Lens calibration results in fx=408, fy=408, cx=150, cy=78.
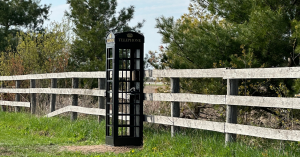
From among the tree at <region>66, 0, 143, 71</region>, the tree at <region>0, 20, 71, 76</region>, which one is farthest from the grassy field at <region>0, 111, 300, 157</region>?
the tree at <region>66, 0, 143, 71</region>

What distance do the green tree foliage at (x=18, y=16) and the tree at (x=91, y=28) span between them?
37.1 ft

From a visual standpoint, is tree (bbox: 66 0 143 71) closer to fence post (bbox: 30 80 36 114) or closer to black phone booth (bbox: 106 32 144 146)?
fence post (bbox: 30 80 36 114)

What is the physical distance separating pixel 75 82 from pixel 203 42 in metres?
4.41

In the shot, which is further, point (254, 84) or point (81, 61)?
point (81, 61)

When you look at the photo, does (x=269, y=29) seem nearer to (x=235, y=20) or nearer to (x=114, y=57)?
(x=235, y=20)

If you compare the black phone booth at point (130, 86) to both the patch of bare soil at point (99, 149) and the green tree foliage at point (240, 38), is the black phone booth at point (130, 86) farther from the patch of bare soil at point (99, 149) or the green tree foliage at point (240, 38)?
the green tree foliage at point (240, 38)

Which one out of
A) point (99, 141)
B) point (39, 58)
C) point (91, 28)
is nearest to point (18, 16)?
point (91, 28)

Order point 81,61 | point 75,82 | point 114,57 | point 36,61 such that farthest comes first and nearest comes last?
1. point 81,61
2. point 36,61
3. point 75,82
4. point 114,57

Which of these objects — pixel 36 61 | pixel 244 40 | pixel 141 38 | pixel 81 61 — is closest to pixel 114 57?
pixel 141 38

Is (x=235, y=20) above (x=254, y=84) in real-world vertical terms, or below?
above

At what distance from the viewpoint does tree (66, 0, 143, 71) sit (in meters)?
26.2

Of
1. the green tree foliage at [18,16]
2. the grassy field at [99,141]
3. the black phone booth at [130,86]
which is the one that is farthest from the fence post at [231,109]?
the green tree foliage at [18,16]

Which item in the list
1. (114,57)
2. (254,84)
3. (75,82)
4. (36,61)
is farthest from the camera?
(36,61)

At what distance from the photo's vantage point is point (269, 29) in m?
8.78
